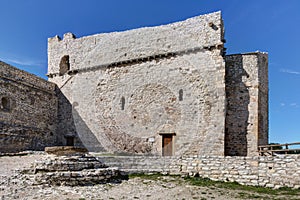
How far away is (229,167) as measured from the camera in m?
9.84

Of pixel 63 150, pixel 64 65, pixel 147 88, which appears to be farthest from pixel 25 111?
pixel 63 150

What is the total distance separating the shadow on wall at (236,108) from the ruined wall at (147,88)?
1000 mm

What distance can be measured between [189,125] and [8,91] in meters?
10.0

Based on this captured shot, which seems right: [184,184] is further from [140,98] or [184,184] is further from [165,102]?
[140,98]

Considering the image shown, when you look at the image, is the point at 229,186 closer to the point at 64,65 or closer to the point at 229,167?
the point at 229,167

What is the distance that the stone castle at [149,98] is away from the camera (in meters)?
14.0

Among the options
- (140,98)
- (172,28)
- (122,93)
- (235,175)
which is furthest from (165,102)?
(235,175)

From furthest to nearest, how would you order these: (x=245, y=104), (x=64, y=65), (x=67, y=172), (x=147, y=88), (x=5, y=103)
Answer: (x=64, y=65) < (x=147, y=88) < (x=5, y=103) < (x=245, y=104) < (x=67, y=172)

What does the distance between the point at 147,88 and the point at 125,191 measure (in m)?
8.43

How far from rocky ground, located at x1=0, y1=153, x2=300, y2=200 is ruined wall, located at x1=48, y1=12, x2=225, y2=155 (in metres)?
5.33

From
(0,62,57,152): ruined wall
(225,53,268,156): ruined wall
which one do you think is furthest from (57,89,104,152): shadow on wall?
(225,53,268,156): ruined wall

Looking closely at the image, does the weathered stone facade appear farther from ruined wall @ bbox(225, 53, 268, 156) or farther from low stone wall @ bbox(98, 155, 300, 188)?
low stone wall @ bbox(98, 155, 300, 188)

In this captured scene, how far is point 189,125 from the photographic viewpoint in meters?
14.3

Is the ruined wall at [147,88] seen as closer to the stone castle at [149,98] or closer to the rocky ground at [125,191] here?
the stone castle at [149,98]
